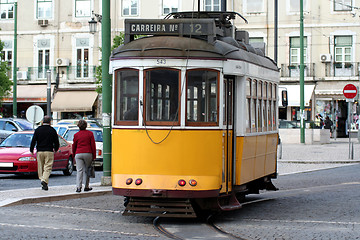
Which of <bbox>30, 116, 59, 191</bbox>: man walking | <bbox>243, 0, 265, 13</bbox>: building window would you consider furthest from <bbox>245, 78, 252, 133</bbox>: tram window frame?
<bbox>243, 0, 265, 13</bbox>: building window

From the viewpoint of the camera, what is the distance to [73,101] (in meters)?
55.2

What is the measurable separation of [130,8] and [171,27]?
4397cm

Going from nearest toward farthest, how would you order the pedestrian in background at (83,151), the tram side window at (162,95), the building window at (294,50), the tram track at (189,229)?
the tram track at (189,229) → the tram side window at (162,95) → the pedestrian in background at (83,151) → the building window at (294,50)

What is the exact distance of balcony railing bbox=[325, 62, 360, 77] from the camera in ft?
173

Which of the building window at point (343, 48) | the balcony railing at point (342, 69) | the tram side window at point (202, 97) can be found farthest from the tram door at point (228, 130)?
the building window at point (343, 48)

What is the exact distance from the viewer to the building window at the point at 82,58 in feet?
187

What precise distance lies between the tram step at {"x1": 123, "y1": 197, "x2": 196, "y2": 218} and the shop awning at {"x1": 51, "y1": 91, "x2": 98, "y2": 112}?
4246cm

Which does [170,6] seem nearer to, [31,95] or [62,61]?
[62,61]

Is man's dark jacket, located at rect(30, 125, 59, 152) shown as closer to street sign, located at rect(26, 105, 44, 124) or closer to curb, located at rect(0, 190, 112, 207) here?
curb, located at rect(0, 190, 112, 207)

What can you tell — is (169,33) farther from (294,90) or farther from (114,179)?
(294,90)

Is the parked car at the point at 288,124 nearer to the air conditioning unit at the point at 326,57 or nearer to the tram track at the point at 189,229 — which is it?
the air conditioning unit at the point at 326,57

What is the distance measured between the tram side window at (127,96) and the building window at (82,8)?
147ft

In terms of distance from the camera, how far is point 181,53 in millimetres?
12234

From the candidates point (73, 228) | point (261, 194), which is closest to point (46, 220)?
point (73, 228)
